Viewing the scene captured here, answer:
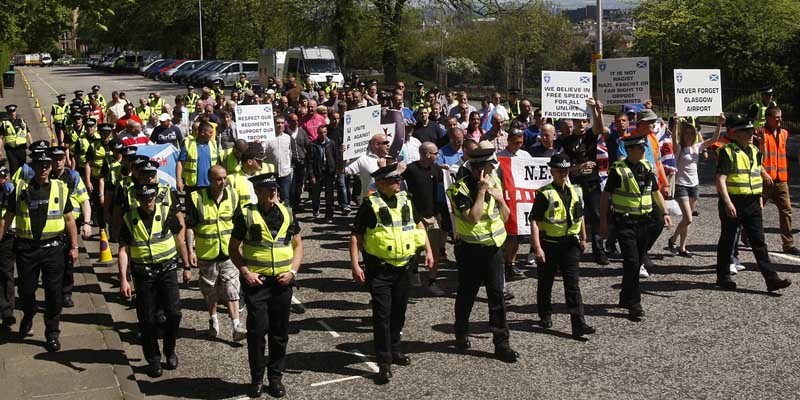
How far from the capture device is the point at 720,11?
36.6 m

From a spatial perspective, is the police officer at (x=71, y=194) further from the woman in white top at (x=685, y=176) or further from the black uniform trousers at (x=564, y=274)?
the woman in white top at (x=685, y=176)

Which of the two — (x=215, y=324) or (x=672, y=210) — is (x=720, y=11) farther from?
(x=215, y=324)

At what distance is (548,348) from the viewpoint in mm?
8922

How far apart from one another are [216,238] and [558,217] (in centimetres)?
327

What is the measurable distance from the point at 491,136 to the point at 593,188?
185 cm

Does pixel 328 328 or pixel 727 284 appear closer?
pixel 328 328

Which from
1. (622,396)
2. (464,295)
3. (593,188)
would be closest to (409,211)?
(464,295)

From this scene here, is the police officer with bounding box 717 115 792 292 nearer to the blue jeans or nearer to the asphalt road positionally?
the asphalt road

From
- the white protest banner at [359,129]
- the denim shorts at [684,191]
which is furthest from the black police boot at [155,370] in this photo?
the denim shorts at [684,191]

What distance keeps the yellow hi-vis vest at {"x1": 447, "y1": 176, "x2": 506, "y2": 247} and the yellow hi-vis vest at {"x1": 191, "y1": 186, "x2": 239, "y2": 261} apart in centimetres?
225

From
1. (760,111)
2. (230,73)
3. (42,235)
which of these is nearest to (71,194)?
(42,235)

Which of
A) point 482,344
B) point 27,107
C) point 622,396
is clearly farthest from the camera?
point 27,107

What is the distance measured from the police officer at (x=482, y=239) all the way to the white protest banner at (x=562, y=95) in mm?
5619

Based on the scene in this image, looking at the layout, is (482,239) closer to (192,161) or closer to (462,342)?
(462,342)
